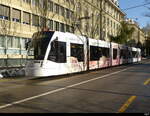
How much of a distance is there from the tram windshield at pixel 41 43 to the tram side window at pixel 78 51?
3253 mm

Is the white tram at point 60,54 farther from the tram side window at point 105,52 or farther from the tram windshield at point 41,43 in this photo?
the tram side window at point 105,52

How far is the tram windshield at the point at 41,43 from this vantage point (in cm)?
1717

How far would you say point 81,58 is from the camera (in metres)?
22.3

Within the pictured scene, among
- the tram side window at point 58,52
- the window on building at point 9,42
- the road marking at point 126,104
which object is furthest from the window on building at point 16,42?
the road marking at point 126,104

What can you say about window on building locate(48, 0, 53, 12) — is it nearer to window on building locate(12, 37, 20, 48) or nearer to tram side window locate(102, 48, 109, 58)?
window on building locate(12, 37, 20, 48)

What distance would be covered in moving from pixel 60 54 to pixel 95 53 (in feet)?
27.2

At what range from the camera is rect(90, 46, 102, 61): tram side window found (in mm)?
24812

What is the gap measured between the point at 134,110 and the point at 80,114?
1.70 meters

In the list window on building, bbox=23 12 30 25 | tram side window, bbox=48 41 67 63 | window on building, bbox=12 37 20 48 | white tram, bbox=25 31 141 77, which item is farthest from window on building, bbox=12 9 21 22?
tram side window, bbox=48 41 67 63

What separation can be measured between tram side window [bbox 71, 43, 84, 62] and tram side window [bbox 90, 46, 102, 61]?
238 cm

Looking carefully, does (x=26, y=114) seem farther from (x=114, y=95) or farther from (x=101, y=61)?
(x=101, y=61)

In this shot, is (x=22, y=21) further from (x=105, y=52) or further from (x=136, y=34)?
(x=136, y=34)

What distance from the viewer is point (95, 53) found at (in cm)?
2595

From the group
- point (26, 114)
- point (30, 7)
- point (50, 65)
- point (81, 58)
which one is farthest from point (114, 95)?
point (30, 7)
